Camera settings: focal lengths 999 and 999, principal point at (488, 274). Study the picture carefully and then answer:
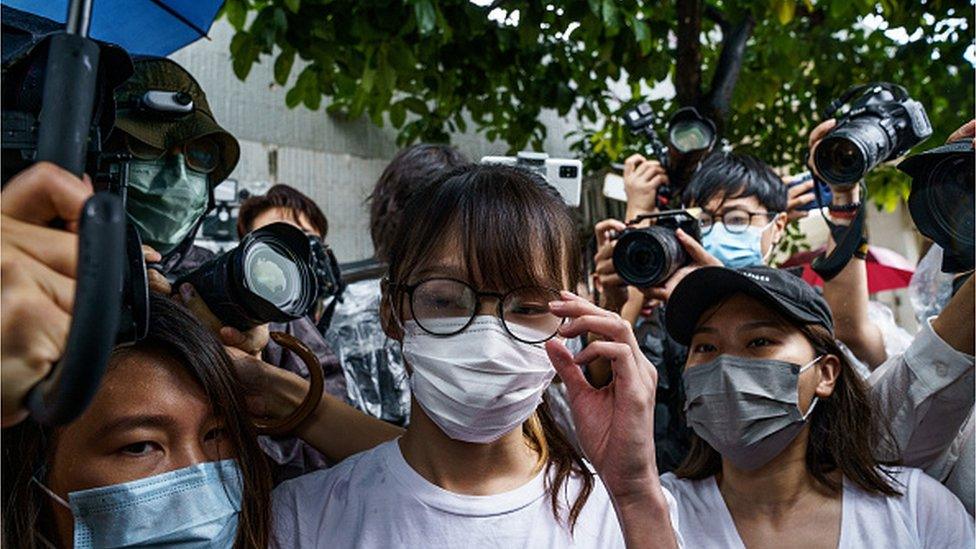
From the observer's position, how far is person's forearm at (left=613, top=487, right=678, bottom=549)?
4.98ft

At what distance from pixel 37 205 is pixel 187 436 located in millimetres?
885

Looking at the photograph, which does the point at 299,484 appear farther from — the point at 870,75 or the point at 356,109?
the point at 870,75

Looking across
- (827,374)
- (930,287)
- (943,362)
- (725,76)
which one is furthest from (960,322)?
(725,76)

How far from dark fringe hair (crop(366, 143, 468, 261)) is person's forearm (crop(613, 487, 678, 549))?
156 cm

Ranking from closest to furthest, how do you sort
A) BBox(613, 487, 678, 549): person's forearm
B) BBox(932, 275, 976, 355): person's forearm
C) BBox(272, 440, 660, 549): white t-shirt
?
BBox(613, 487, 678, 549): person's forearm → BBox(272, 440, 660, 549): white t-shirt → BBox(932, 275, 976, 355): person's forearm

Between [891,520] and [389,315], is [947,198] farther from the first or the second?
[389,315]

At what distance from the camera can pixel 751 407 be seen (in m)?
2.28

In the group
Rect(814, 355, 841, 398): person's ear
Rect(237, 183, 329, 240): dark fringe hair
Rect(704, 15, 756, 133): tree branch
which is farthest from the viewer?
Rect(704, 15, 756, 133): tree branch

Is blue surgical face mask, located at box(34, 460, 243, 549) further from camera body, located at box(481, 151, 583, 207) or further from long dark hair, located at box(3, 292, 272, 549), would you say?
camera body, located at box(481, 151, 583, 207)

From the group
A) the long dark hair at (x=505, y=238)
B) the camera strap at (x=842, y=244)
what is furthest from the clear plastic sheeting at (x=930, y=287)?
the long dark hair at (x=505, y=238)

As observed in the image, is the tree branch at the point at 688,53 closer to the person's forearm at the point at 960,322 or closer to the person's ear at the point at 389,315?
the person's forearm at the point at 960,322

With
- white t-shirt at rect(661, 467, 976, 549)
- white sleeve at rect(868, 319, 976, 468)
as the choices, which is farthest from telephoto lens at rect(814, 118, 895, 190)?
white t-shirt at rect(661, 467, 976, 549)

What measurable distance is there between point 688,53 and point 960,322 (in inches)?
110

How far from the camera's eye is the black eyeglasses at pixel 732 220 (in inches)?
128
